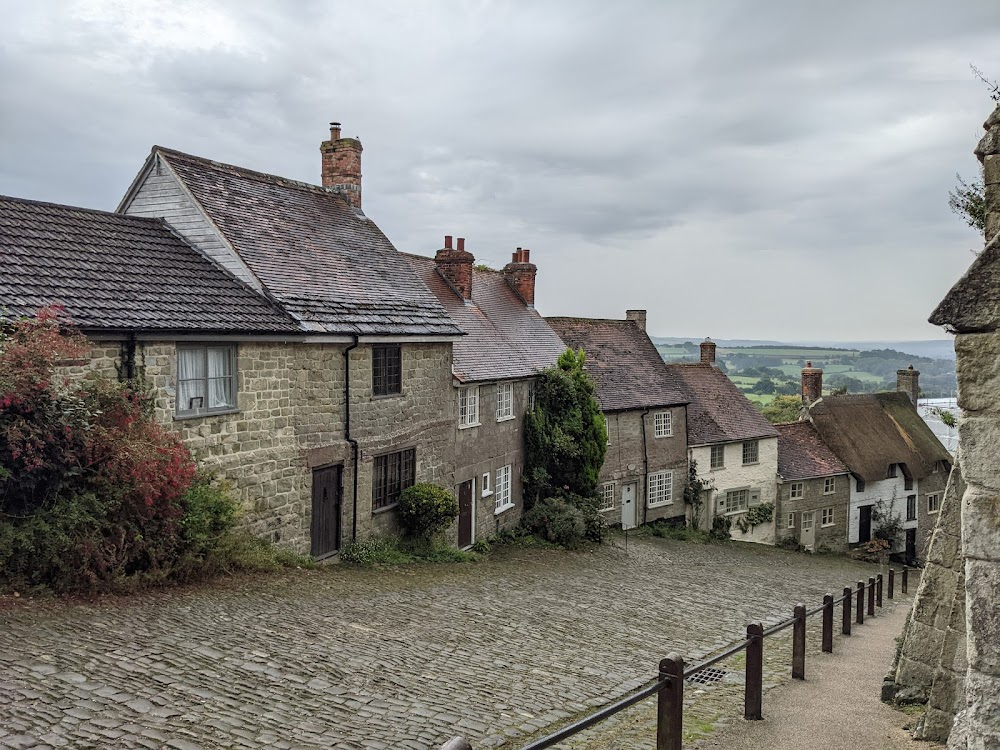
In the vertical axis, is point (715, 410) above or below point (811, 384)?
below

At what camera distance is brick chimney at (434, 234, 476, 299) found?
27297 millimetres

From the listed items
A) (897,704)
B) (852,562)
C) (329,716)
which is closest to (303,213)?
(329,716)

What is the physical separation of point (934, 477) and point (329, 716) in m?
42.7

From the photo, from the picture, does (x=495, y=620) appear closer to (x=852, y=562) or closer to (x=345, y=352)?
(x=345, y=352)

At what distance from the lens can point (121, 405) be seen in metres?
12.1

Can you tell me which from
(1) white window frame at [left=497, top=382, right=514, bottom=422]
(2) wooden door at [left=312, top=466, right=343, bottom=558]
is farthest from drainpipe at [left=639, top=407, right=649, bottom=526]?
(2) wooden door at [left=312, top=466, right=343, bottom=558]

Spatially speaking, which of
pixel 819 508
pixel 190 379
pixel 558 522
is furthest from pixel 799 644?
pixel 819 508

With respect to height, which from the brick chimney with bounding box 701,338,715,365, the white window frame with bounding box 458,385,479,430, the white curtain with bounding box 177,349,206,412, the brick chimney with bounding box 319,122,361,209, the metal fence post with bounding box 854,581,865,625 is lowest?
the metal fence post with bounding box 854,581,865,625

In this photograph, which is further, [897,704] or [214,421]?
[214,421]

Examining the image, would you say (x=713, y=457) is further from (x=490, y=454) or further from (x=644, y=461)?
(x=490, y=454)

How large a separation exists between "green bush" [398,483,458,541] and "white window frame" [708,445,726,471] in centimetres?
1883

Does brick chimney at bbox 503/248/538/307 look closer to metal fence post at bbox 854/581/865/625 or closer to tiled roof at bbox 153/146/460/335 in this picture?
tiled roof at bbox 153/146/460/335

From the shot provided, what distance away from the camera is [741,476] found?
A: 36.0 metres

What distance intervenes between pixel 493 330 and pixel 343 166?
721cm
